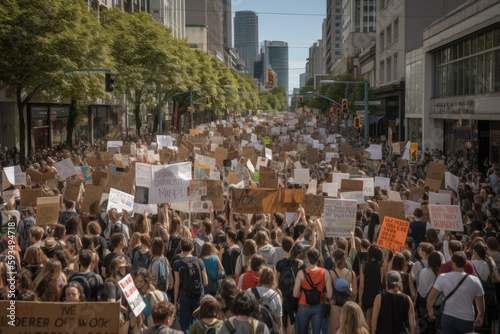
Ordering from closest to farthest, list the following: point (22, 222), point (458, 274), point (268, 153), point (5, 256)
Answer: point (458, 274)
point (5, 256)
point (22, 222)
point (268, 153)

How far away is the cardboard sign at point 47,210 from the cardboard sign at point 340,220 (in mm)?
4443

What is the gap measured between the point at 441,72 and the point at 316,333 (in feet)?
121

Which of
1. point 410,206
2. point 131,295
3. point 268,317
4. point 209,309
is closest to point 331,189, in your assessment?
point 410,206

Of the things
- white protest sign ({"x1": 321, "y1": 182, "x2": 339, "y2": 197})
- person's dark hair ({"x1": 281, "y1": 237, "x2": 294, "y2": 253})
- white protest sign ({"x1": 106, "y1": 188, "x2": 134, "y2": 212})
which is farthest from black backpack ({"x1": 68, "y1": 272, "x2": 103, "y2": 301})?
white protest sign ({"x1": 321, "y1": 182, "x2": 339, "y2": 197})

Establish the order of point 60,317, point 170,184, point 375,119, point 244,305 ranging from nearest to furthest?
1. point 60,317
2. point 244,305
3. point 170,184
4. point 375,119

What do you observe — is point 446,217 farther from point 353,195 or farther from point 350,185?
point 350,185

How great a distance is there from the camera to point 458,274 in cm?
830

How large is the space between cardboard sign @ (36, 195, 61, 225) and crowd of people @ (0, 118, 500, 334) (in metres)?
0.93

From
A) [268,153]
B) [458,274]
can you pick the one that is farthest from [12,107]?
[458,274]

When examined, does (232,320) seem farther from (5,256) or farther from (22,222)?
(22,222)

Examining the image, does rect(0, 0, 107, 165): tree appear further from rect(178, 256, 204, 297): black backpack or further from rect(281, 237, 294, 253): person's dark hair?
rect(281, 237, 294, 253): person's dark hair

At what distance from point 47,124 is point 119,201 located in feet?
136

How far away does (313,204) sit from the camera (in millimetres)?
14062

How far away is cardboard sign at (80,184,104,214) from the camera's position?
14.2m
